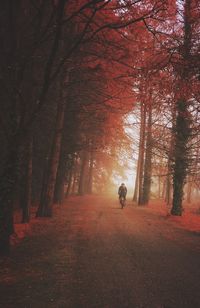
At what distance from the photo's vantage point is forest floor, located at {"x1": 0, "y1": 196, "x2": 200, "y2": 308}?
5703mm

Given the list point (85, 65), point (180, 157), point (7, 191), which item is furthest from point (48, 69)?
point (180, 157)

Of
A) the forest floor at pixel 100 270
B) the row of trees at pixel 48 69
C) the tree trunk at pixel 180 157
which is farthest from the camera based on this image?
the tree trunk at pixel 180 157

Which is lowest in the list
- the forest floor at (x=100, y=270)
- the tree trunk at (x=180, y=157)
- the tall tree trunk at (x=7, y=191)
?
the forest floor at (x=100, y=270)

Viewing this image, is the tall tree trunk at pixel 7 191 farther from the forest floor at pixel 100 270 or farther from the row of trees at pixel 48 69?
the forest floor at pixel 100 270

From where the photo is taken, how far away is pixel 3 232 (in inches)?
327

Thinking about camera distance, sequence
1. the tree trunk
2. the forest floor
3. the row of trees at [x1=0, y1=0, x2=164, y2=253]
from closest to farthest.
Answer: the forest floor < the row of trees at [x1=0, y1=0, x2=164, y2=253] < the tree trunk

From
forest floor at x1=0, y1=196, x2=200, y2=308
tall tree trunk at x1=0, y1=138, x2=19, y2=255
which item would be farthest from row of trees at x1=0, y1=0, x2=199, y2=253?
forest floor at x1=0, y1=196, x2=200, y2=308

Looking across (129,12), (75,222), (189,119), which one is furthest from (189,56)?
(189,119)

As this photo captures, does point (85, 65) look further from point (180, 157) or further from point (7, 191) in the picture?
point (180, 157)

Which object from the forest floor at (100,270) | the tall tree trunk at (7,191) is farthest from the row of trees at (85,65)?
the forest floor at (100,270)

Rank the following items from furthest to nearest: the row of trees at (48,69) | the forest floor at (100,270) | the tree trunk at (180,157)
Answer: the tree trunk at (180,157)
the row of trees at (48,69)
the forest floor at (100,270)

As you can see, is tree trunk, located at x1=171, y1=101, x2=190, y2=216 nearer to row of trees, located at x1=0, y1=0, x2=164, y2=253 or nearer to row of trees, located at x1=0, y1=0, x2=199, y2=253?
row of trees, located at x1=0, y1=0, x2=199, y2=253

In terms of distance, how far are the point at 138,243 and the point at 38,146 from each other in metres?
10.9

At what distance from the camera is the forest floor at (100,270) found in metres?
5.70
